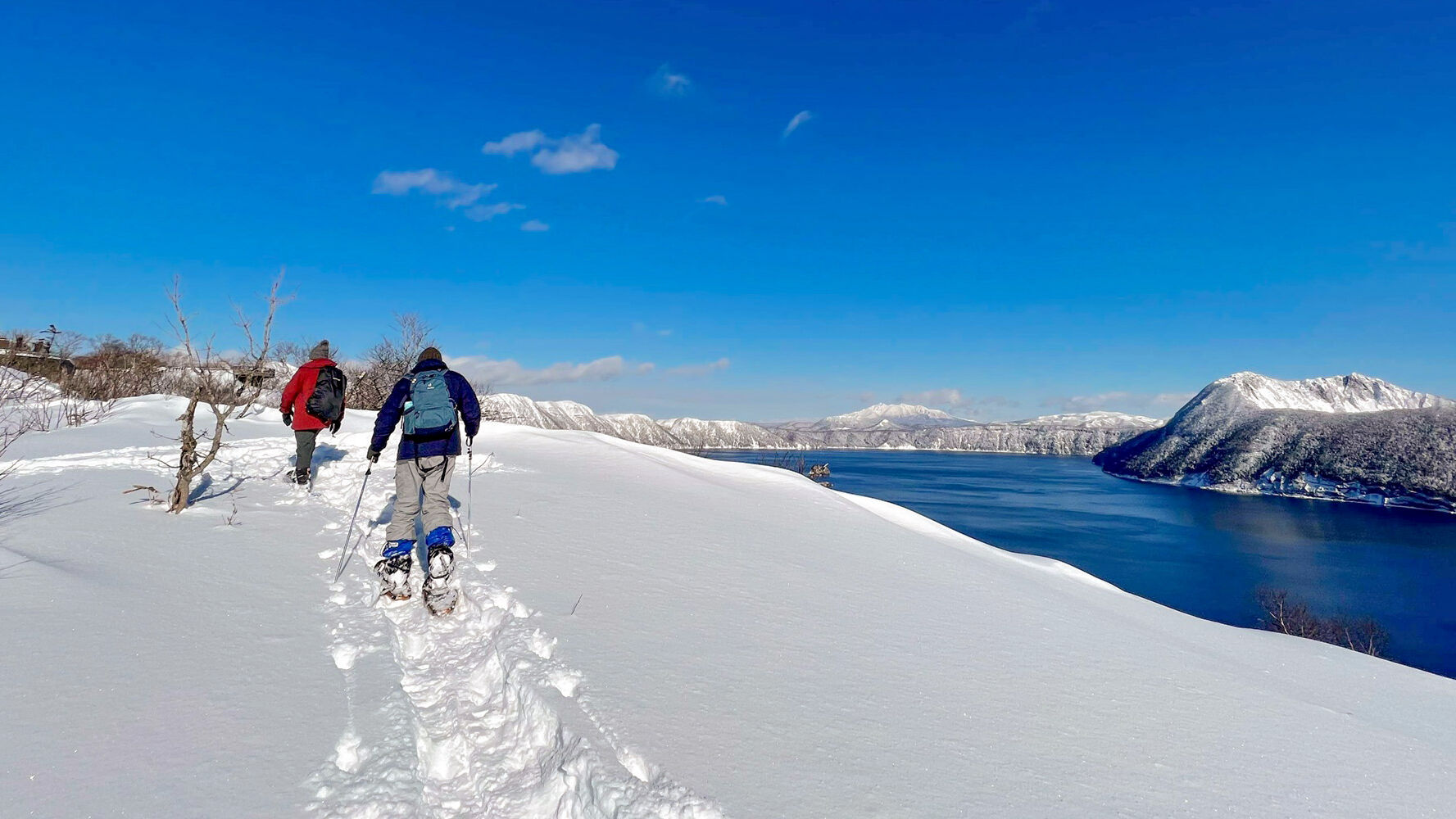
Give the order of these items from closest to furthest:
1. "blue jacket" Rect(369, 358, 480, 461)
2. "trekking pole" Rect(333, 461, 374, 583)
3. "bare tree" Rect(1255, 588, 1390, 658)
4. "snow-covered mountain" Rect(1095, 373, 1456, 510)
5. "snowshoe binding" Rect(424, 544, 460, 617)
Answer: "snowshoe binding" Rect(424, 544, 460, 617) < "trekking pole" Rect(333, 461, 374, 583) < "blue jacket" Rect(369, 358, 480, 461) < "bare tree" Rect(1255, 588, 1390, 658) < "snow-covered mountain" Rect(1095, 373, 1456, 510)

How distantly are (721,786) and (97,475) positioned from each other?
9.35 meters

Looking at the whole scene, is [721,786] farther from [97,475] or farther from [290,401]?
[97,475]

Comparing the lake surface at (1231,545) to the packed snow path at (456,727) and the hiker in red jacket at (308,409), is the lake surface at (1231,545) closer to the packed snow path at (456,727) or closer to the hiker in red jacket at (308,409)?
the packed snow path at (456,727)

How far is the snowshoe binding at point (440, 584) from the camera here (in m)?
4.79

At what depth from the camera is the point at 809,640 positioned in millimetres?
4621

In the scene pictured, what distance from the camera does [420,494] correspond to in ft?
18.6

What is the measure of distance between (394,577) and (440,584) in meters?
Result: 0.42

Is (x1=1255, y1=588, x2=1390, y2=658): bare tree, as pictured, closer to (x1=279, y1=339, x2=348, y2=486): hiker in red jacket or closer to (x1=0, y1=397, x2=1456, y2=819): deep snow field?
(x1=0, y1=397, x2=1456, y2=819): deep snow field

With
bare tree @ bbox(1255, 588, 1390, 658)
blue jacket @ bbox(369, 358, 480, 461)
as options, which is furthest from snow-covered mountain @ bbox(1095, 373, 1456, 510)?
blue jacket @ bbox(369, 358, 480, 461)

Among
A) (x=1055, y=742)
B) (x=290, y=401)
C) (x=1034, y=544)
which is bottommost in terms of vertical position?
(x=1034, y=544)

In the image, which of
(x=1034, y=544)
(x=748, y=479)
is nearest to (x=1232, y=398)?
(x=1034, y=544)

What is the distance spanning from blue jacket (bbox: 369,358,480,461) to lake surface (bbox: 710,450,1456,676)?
49.6 m

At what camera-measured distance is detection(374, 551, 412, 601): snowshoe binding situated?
16.3ft

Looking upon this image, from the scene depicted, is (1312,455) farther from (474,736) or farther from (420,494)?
(474,736)
